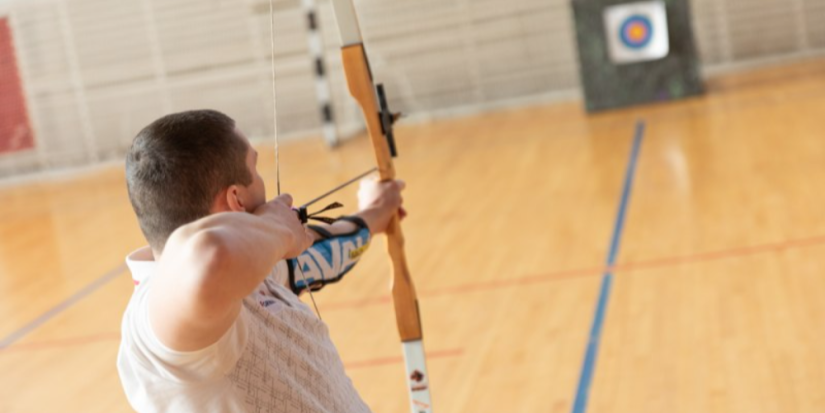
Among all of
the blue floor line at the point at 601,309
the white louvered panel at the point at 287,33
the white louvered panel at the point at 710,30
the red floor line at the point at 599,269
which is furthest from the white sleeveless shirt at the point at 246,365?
the white louvered panel at the point at 710,30

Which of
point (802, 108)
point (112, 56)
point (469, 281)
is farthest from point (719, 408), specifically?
point (112, 56)

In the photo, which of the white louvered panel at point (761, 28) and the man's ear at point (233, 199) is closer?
the man's ear at point (233, 199)

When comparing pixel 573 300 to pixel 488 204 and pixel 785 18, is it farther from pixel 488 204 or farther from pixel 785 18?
pixel 785 18

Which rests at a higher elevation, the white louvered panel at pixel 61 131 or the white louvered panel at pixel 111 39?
the white louvered panel at pixel 111 39

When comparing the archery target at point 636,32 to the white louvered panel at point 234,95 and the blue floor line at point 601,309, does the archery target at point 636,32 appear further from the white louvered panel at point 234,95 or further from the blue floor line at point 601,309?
the white louvered panel at point 234,95

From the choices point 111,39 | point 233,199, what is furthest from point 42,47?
point 233,199

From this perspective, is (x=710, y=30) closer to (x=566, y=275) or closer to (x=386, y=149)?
(x=566, y=275)

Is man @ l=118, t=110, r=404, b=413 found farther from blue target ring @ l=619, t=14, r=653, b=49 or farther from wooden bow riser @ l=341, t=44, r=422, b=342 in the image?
blue target ring @ l=619, t=14, r=653, b=49

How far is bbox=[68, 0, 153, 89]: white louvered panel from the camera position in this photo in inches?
348

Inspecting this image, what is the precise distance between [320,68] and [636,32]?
2060mm

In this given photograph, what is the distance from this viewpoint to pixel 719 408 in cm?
248

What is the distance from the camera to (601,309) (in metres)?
3.30

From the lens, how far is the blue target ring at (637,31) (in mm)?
7324

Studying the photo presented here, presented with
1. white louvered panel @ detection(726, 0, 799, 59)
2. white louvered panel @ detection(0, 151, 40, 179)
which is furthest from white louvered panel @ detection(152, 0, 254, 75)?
white louvered panel @ detection(726, 0, 799, 59)
